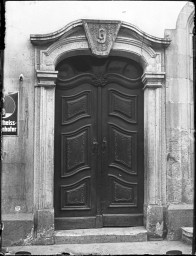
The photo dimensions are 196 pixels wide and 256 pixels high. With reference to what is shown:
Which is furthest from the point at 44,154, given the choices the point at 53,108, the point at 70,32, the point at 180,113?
the point at 180,113

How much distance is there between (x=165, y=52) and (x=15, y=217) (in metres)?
3.53

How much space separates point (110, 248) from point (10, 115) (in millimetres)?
2522

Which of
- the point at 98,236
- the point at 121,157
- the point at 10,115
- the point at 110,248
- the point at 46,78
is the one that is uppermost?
the point at 46,78

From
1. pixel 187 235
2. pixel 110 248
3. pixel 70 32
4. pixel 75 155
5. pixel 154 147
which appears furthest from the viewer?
pixel 75 155

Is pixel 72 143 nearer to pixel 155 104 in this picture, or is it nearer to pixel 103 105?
pixel 103 105

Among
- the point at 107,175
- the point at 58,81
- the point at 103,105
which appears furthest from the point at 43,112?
the point at 107,175

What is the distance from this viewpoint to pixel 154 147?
6.02 m

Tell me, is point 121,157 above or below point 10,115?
below

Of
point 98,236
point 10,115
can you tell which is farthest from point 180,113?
point 10,115

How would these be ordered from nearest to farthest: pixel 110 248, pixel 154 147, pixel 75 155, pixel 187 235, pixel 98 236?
pixel 110 248 → pixel 187 235 → pixel 98 236 → pixel 154 147 → pixel 75 155

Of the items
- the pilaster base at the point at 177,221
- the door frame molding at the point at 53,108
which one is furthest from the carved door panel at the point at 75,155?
the pilaster base at the point at 177,221

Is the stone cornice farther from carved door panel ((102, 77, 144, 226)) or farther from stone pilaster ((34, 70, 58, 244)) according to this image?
carved door panel ((102, 77, 144, 226))

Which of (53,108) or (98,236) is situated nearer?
(98,236)

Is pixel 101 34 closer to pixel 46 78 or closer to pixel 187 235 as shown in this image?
pixel 46 78
